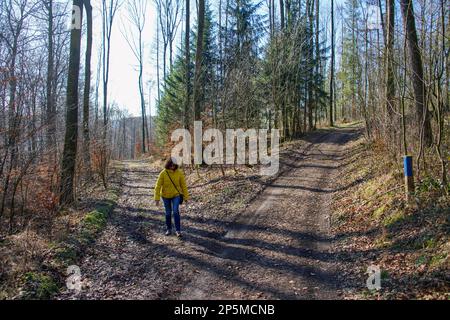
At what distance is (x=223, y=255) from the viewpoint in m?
6.51

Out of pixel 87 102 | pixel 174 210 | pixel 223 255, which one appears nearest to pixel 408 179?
pixel 223 255

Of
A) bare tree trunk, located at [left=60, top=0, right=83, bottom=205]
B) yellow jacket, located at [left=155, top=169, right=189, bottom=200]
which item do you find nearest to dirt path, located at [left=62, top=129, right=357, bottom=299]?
yellow jacket, located at [left=155, top=169, right=189, bottom=200]

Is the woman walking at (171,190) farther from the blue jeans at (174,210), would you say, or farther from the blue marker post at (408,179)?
the blue marker post at (408,179)

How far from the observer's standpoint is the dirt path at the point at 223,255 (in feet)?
16.8

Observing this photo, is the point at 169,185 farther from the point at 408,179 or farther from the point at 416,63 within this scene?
the point at 416,63

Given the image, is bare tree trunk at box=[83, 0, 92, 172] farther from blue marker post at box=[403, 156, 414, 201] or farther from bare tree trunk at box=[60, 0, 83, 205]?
blue marker post at box=[403, 156, 414, 201]

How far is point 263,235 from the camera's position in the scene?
755cm

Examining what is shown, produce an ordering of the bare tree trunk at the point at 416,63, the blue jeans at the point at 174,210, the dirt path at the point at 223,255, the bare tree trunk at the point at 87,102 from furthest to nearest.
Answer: the bare tree trunk at the point at 87,102 → the bare tree trunk at the point at 416,63 → the blue jeans at the point at 174,210 → the dirt path at the point at 223,255

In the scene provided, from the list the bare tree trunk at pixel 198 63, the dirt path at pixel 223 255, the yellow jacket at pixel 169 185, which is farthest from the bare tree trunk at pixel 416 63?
the bare tree trunk at pixel 198 63

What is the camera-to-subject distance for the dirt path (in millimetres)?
5113

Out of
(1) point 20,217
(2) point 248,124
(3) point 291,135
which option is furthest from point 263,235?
(3) point 291,135
